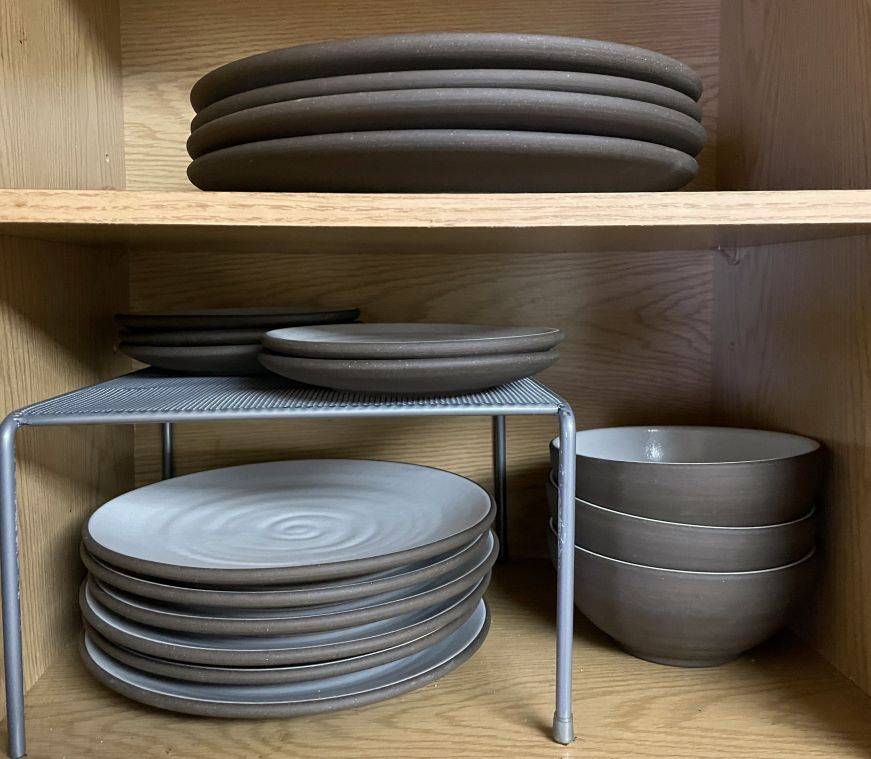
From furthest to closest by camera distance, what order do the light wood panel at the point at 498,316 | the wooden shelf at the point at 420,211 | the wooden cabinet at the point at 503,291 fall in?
the light wood panel at the point at 498,316 < the wooden cabinet at the point at 503,291 < the wooden shelf at the point at 420,211

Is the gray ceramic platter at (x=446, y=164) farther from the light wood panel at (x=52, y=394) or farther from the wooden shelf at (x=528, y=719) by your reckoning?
the wooden shelf at (x=528, y=719)

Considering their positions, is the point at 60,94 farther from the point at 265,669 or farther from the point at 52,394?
the point at 265,669

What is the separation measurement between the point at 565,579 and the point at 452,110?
41 centimetres

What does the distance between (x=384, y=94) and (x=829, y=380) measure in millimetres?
547

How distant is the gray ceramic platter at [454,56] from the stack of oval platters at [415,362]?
0.74 ft

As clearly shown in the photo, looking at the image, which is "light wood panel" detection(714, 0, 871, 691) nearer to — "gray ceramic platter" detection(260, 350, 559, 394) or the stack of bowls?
the stack of bowls

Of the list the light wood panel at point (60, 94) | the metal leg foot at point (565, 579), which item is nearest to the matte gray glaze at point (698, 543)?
the metal leg foot at point (565, 579)

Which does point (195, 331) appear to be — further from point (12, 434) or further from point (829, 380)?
point (829, 380)

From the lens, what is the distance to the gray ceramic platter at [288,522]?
73cm

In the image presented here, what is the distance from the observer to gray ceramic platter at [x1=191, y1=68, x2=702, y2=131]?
66 cm

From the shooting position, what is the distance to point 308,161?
0.70 metres

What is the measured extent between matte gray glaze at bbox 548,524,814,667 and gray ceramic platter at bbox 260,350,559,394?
0.23 m

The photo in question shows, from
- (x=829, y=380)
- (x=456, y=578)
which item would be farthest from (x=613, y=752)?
(x=829, y=380)

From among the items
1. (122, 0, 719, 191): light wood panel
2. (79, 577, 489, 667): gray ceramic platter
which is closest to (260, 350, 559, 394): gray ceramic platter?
(79, 577, 489, 667): gray ceramic platter
